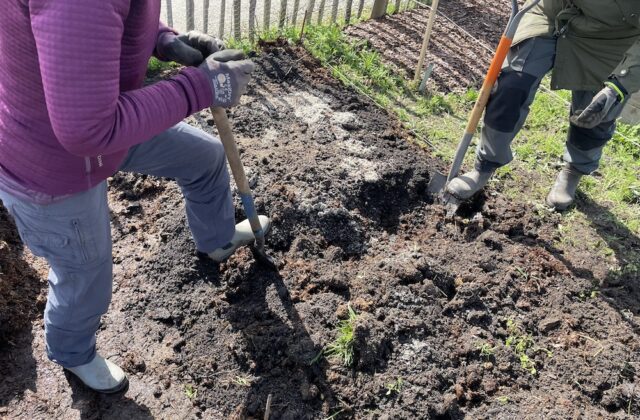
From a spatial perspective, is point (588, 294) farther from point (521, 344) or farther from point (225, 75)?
point (225, 75)

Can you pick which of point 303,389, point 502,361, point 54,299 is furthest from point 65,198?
point 502,361

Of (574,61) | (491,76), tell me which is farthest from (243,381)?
(574,61)

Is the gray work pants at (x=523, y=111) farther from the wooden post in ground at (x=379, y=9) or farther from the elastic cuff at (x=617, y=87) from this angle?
the wooden post in ground at (x=379, y=9)

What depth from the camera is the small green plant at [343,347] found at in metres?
2.57

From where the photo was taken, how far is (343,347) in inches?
102

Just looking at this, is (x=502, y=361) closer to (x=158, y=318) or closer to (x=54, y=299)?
(x=158, y=318)

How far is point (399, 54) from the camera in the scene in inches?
201

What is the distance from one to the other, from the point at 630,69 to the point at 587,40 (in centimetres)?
33

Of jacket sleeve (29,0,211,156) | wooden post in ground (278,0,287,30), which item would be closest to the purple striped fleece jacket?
jacket sleeve (29,0,211,156)

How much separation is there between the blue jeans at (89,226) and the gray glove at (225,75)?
507 millimetres

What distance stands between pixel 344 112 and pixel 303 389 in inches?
92.1

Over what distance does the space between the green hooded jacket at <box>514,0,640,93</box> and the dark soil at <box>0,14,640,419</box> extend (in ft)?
3.11

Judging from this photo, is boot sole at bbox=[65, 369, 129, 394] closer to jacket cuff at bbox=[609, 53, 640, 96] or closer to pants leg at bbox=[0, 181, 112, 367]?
pants leg at bbox=[0, 181, 112, 367]

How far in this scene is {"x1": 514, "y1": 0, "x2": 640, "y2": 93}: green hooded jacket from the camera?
9.60 ft
